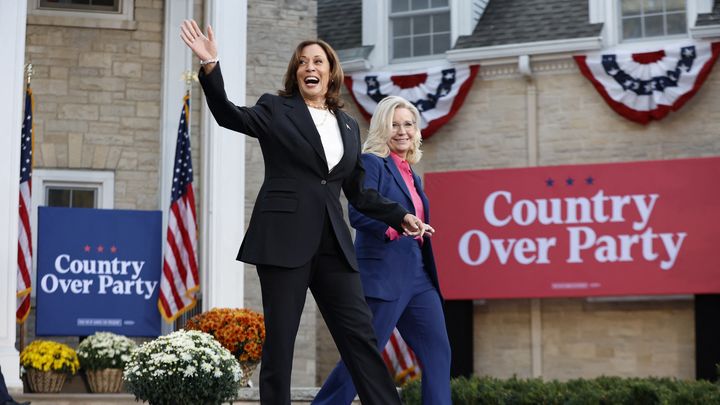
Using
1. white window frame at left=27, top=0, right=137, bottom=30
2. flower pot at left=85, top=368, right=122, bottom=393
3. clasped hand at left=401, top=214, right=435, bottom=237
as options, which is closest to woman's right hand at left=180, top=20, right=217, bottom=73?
clasped hand at left=401, top=214, right=435, bottom=237

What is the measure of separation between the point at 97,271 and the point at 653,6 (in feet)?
27.5

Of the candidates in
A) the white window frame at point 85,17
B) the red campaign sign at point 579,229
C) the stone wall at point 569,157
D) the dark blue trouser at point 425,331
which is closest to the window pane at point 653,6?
the stone wall at point 569,157

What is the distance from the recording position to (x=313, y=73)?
6.01m

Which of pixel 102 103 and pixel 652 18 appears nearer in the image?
pixel 102 103

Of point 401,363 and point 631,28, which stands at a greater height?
point 631,28

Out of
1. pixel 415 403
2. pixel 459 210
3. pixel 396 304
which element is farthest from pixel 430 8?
pixel 396 304

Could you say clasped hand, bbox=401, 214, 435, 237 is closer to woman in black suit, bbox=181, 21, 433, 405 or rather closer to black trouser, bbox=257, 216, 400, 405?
woman in black suit, bbox=181, 21, 433, 405

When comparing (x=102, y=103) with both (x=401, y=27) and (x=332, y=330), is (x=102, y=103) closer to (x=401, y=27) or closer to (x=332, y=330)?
(x=401, y=27)

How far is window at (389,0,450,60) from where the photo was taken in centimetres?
1878

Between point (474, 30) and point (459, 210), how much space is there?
2.71 metres

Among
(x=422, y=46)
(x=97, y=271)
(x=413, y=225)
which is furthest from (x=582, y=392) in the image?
(x=422, y=46)

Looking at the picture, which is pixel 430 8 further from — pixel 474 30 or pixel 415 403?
pixel 415 403

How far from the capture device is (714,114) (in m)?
16.8

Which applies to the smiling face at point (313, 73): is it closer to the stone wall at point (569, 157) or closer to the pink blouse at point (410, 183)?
the pink blouse at point (410, 183)
